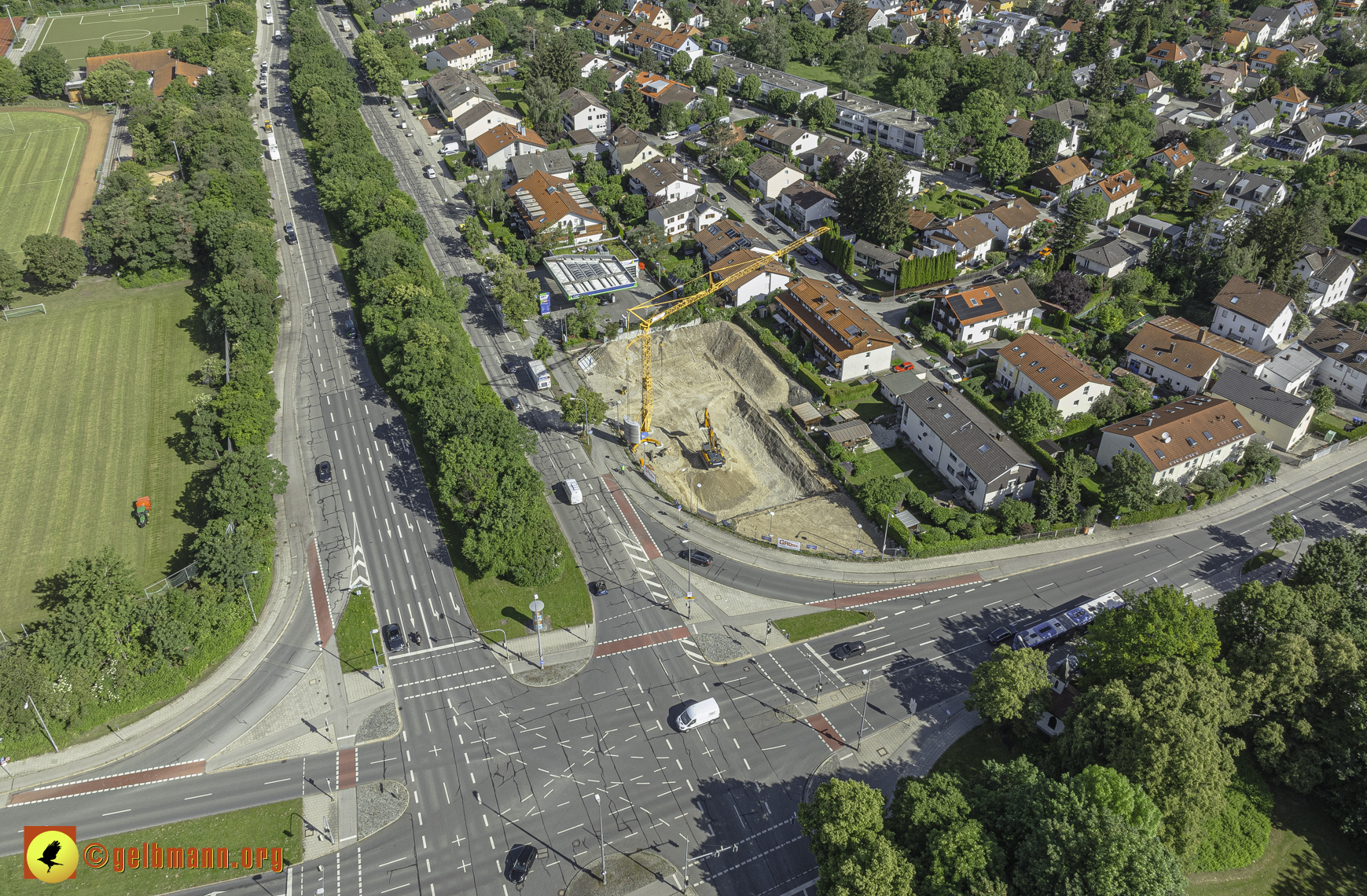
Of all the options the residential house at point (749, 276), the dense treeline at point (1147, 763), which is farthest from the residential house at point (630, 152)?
the dense treeline at point (1147, 763)

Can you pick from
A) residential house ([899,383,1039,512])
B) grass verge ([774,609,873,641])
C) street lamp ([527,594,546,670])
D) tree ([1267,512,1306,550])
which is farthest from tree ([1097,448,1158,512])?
street lamp ([527,594,546,670])

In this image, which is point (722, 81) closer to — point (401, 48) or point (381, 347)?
point (401, 48)

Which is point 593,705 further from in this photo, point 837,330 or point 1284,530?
point 1284,530

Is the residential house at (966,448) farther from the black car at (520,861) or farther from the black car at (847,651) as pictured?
the black car at (520,861)

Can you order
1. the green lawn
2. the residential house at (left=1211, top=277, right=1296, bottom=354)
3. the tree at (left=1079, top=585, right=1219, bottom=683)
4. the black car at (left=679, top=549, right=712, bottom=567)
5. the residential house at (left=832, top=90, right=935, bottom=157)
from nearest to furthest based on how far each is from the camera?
the green lawn, the tree at (left=1079, top=585, right=1219, bottom=683), the black car at (left=679, top=549, right=712, bottom=567), the residential house at (left=1211, top=277, right=1296, bottom=354), the residential house at (left=832, top=90, right=935, bottom=157)

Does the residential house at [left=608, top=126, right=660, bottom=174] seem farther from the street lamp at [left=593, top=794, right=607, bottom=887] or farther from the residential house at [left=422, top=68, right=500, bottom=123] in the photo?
the street lamp at [left=593, top=794, right=607, bottom=887]
